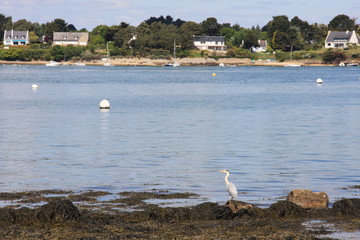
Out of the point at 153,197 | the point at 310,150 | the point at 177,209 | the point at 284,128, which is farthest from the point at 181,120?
the point at 177,209

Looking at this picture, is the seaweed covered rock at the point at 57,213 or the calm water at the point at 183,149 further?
the calm water at the point at 183,149

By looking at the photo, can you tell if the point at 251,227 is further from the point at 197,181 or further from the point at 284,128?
the point at 284,128

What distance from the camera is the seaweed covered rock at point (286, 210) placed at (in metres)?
18.8

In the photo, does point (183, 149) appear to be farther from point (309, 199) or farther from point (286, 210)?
point (286, 210)

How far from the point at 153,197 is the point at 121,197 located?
102 centimetres

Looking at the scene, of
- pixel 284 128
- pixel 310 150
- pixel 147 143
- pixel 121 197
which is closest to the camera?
pixel 121 197

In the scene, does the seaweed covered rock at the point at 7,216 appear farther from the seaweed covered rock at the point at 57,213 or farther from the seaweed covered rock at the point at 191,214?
the seaweed covered rock at the point at 191,214

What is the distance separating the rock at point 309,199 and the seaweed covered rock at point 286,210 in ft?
3.15

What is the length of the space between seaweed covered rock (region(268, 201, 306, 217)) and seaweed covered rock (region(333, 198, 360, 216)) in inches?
36.7

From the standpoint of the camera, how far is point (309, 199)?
66.3 ft

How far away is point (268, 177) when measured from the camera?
26.8m

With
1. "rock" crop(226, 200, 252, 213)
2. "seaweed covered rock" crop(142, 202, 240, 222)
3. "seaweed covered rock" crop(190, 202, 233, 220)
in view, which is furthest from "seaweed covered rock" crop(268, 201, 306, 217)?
"seaweed covered rock" crop(190, 202, 233, 220)

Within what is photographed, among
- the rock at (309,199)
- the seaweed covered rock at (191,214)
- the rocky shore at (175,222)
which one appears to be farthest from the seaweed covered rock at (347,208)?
the seaweed covered rock at (191,214)

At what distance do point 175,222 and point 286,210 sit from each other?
3.13m
